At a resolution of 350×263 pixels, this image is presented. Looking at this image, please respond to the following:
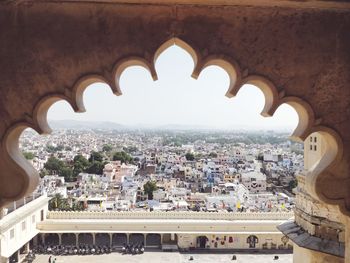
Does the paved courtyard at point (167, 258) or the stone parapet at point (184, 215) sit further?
the stone parapet at point (184, 215)

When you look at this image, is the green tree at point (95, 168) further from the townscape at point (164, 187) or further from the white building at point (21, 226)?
the white building at point (21, 226)

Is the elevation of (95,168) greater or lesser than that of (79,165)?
lesser

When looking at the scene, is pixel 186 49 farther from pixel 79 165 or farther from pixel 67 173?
pixel 79 165

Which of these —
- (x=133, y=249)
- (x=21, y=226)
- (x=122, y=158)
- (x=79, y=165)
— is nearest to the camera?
(x=21, y=226)

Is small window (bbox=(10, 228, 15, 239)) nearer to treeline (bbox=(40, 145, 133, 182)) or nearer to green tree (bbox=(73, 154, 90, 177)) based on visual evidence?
treeline (bbox=(40, 145, 133, 182))

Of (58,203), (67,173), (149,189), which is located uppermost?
(67,173)

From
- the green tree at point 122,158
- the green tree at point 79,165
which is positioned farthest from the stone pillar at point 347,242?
the green tree at point 122,158

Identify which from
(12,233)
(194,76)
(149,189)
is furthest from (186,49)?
(149,189)
